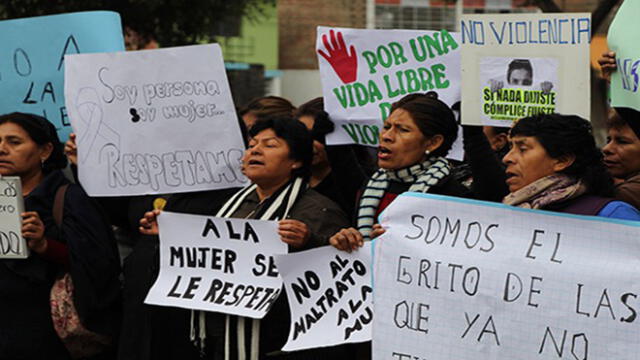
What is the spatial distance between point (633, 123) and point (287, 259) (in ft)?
5.03

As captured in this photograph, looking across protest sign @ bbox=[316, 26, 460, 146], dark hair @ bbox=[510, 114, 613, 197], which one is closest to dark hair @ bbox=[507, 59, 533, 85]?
protest sign @ bbox=[316, 26, 460, 146]

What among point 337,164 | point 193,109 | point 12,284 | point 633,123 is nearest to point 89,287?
point 12,284

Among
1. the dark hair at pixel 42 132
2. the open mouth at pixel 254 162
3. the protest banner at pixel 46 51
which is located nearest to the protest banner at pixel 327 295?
the open mouth at pixel 254 162

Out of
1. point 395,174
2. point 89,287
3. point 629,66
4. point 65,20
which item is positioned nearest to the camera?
point 629,66

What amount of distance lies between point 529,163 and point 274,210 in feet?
4.40

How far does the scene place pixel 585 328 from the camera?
323 cm

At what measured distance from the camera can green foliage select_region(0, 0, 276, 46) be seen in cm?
1351

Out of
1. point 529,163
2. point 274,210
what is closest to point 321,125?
point 274,210

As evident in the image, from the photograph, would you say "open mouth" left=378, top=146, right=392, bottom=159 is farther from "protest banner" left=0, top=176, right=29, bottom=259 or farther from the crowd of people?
"protest banner" left=0, top=176, right=29, bottom=259

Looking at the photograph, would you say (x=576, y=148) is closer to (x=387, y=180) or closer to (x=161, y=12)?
(x=387, y=180)

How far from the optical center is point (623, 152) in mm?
4160

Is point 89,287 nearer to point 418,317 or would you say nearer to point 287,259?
point 287,259

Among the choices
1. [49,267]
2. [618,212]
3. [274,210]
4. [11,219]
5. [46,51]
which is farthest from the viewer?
[46,51]

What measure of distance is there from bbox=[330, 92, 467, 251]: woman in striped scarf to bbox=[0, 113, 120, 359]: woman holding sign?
139cm
